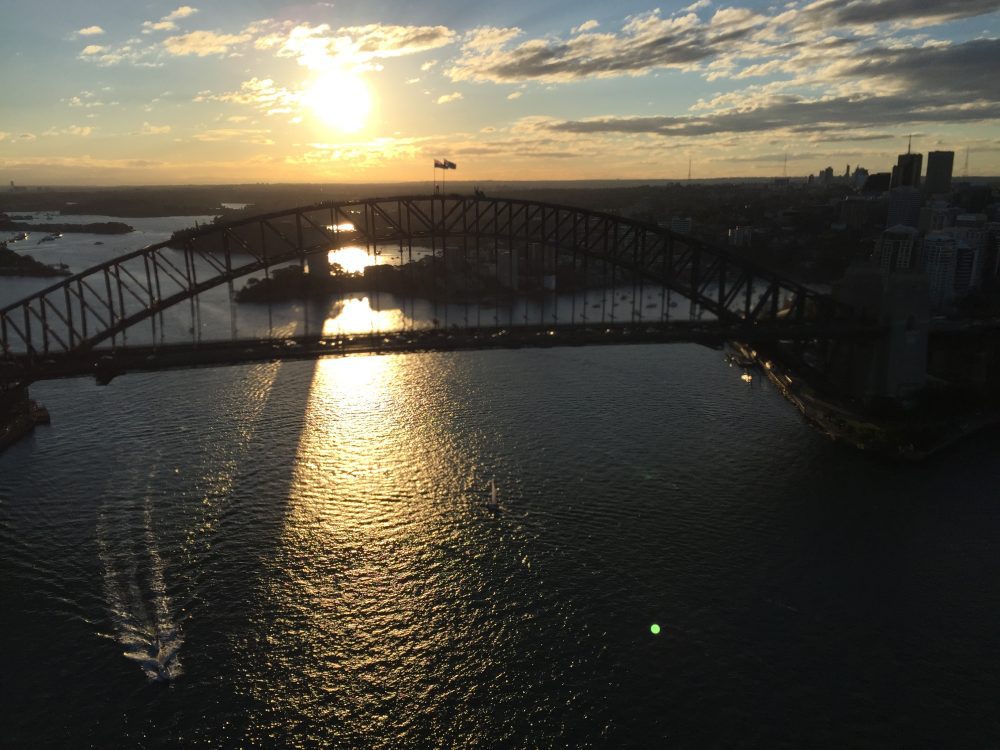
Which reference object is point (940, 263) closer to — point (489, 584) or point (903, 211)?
point (903, 211)

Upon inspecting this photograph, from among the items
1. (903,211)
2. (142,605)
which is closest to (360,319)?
(142,605)

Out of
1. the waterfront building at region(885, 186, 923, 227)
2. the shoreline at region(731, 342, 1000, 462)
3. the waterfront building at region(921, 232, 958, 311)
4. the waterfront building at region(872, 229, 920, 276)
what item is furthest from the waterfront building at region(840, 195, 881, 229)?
the shoreline at region(731, 342, 1000, 462)

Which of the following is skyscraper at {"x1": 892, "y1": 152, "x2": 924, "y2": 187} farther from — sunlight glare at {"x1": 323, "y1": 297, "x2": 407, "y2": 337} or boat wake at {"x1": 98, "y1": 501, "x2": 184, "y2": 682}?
boat wake at {"x1": 98, "y1": 501, "x2": 184, "y2": 682}

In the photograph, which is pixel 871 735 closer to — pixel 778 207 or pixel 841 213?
pixel 841 213

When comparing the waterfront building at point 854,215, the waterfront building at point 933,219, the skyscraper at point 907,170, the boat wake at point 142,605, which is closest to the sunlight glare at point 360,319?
the boat wake at point 142,605

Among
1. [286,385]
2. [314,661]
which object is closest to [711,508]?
[314,661]

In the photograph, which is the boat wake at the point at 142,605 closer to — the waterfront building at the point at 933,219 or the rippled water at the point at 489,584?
the rippled water at the point at 489,584
